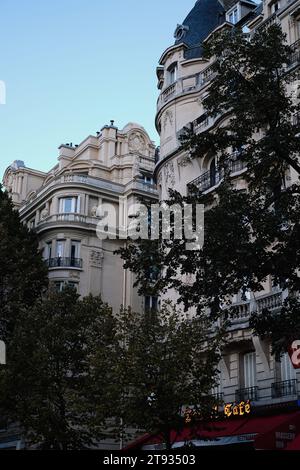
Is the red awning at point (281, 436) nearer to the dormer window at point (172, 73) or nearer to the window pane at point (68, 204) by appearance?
the dormer window at point (172, 73)

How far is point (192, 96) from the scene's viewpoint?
104 ft

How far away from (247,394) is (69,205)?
71.9 feet

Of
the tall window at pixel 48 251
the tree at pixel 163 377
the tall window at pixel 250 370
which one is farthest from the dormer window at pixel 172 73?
the tree at pixel 163 377

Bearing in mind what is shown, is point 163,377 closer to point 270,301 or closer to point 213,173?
A: point 270,301

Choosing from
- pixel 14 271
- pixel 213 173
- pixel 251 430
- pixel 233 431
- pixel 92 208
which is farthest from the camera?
pixel 92 208

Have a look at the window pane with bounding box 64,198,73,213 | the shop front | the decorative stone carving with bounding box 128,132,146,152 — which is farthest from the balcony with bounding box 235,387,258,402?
the decorative stone carving with bounding box 128,132,146,152

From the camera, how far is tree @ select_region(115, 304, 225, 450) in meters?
19.9

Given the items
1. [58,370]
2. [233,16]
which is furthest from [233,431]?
[233,16]

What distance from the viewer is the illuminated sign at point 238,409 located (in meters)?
23.5

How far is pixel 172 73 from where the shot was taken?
111 feet

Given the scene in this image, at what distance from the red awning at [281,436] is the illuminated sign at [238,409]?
2345mm

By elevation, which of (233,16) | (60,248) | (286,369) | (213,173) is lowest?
(286,369)

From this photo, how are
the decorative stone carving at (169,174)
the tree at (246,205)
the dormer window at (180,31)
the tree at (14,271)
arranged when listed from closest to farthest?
the tree at (246,205)
the decorative stone carving at (169,174)
the tree at (14,271)
the dormer window at (180,31)

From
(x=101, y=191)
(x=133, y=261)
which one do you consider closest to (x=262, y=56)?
(x=133, y=261)
